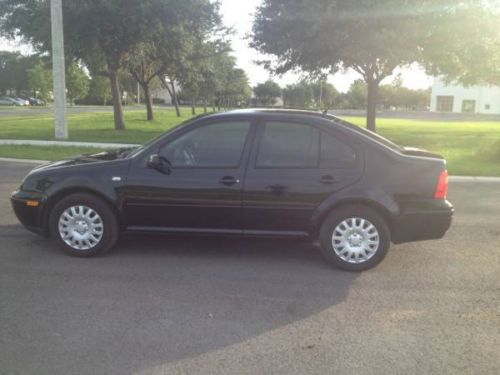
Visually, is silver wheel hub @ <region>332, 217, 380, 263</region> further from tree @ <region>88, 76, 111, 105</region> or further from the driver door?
tree @ <region>88, 76, 111, 105</region>

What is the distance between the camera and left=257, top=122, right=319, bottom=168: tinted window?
4.95 meters

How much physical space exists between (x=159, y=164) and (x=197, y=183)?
0.45 meters

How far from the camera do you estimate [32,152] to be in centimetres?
1389

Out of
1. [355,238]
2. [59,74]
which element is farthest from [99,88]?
[355,238]

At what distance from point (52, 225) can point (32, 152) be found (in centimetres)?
979

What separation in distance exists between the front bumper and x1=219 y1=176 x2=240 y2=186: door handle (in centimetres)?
194

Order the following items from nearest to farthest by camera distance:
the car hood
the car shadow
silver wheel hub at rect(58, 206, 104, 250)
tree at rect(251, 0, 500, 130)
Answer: the car shadow → silver wheel hub at rect(58, 206, 104, 250) → the car hood → tree at rect(251, 0, 500, 130)

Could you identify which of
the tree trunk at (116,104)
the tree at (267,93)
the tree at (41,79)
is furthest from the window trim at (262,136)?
the tree at (267,93)

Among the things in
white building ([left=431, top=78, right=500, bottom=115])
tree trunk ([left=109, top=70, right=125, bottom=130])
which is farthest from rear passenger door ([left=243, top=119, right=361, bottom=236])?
white building ([left=431, top=78, right=500, bottom=115])

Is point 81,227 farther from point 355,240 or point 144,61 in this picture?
point 144,61

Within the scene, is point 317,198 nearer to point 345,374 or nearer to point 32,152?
point 345,374

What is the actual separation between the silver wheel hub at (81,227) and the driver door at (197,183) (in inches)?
14.1

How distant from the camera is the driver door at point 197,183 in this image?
195 inches

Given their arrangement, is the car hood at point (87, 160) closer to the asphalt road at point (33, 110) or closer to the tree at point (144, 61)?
the tree at point (144, 61)
